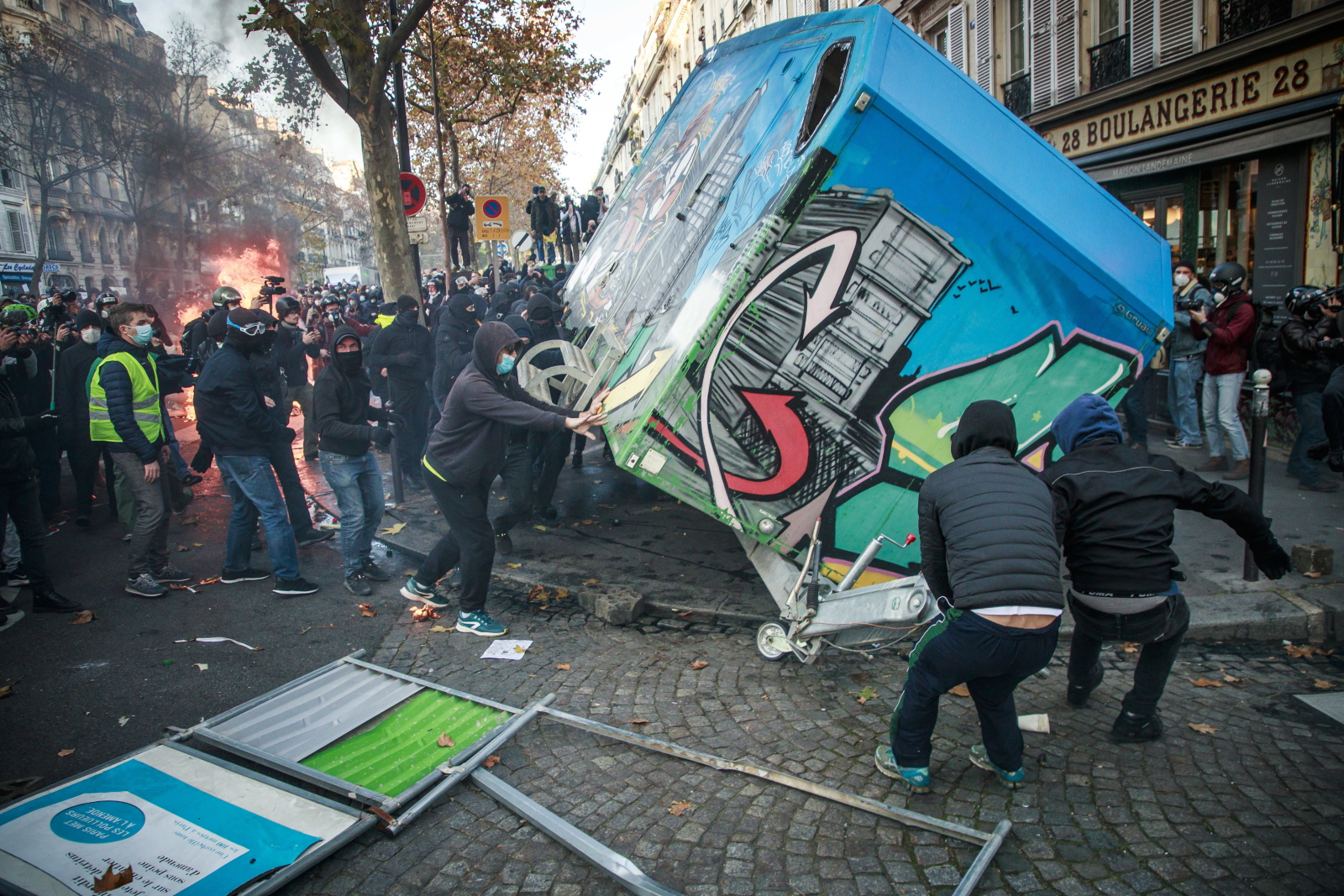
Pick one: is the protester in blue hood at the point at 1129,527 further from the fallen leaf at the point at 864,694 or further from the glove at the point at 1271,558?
the fallen leaf at the point at 864,694

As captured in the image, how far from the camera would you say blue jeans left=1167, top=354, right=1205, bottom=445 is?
8.25m

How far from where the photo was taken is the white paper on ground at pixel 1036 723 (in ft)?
12.1

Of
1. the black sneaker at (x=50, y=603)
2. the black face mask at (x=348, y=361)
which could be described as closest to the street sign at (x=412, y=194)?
the black face mask at (x=348, y=361)

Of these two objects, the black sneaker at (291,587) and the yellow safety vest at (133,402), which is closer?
the yellow safety vest at (133,402)

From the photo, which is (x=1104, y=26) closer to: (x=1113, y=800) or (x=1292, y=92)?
(x=1292, y=92)

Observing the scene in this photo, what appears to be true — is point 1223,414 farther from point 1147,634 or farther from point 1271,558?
point 1147,634

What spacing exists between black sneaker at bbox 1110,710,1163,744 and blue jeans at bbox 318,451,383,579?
4.68 m

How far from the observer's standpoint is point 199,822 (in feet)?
10.0

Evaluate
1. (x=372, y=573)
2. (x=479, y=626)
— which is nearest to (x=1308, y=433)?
(x=479, y=626)

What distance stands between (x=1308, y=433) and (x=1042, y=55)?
34.3 ft

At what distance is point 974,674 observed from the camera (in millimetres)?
2994

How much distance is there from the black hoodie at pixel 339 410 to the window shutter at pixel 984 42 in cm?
1472

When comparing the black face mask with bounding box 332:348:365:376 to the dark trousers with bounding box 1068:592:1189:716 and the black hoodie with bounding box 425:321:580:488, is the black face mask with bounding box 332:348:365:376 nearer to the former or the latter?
the black hoodie with bounding box 425:321:580:488

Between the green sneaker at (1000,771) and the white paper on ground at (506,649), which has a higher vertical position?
the green sneaker at (1000,771)
